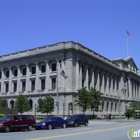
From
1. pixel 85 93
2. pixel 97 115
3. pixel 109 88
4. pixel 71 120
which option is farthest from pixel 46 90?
pixel 71 120

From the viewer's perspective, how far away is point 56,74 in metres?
63.0

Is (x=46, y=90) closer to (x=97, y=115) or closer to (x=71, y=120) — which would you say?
(x=97, y=115)

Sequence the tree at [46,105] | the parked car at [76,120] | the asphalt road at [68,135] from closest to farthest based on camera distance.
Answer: the asphalt road at [68,135] < the parked car at [76,120] < the tree at [46,105]

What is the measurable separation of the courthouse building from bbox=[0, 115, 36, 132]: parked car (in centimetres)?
2786

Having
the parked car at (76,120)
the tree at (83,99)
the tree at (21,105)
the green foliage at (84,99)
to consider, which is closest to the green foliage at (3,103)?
the tree at (21,105)

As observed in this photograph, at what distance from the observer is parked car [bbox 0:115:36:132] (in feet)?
80.8

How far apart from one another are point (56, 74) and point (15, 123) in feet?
124

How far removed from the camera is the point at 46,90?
64.9 metres

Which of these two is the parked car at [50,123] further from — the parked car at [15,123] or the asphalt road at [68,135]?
the asphalt road at [68,135]

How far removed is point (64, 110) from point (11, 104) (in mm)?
19473

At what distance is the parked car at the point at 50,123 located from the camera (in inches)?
1121

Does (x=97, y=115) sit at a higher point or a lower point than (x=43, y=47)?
lower

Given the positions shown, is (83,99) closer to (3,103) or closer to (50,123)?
(3,103)

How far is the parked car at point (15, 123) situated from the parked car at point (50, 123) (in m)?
1.17
